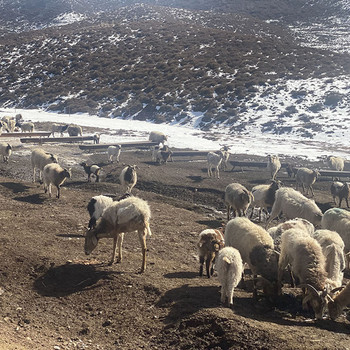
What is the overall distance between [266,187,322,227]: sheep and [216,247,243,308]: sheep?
655 cm

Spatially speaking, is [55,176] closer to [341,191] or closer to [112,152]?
[112,152]

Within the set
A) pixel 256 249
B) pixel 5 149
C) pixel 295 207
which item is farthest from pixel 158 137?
pixel 256 249

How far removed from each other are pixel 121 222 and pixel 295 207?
23.8 ft

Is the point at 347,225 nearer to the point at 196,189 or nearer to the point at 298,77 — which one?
the point at 196,189

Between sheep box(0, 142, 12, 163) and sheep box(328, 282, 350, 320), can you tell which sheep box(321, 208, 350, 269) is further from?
sheep box(0, 142, 12, 163)

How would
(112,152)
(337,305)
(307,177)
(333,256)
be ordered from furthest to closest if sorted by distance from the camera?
(112,152)
(307,177)
(333,256)
(337,305)

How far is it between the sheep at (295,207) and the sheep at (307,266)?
15.3 ft

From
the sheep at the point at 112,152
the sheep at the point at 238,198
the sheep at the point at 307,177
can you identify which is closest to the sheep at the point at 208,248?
the sheep at the point at 238,198

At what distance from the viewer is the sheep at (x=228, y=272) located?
7789 millimetres

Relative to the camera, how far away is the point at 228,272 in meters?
7.93

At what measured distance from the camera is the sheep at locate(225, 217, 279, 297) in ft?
27.6

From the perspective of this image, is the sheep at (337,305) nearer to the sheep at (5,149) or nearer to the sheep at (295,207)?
the sheep at (295,207)

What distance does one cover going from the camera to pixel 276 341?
6.25m

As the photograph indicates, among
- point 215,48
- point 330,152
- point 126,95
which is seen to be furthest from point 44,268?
point 215,48
